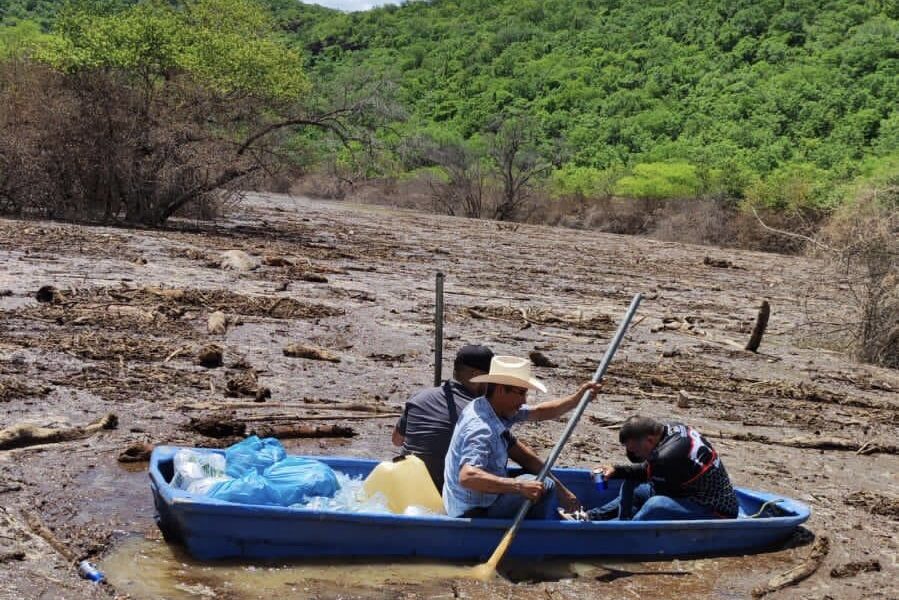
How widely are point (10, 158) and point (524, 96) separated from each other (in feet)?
240

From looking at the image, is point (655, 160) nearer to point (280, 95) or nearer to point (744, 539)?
point (280, 95)

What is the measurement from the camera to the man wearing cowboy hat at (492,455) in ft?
21.0

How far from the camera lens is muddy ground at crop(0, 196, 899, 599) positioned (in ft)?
21.7

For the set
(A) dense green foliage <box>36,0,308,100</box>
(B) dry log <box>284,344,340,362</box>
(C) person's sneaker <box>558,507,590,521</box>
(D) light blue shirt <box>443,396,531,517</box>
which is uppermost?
(A) dense green foliage <box>36,0,308,100</box>

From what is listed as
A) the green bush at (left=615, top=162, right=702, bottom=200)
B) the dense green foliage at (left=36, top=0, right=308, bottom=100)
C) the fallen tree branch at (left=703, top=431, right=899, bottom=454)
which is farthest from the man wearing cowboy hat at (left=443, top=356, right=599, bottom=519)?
the green bush at (left=615, top=162, right=702, bottom=200)

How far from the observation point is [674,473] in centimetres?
724

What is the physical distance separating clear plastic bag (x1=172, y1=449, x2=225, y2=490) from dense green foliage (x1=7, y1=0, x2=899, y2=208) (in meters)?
12.9

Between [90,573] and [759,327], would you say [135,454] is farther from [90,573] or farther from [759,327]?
[759,327]

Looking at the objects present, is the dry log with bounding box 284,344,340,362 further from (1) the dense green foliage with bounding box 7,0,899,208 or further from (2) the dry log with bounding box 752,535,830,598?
(1) the dense green foliage with bounding box 7,0,899,208

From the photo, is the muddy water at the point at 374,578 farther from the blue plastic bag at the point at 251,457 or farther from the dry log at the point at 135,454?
the dry log at the point at 135,454

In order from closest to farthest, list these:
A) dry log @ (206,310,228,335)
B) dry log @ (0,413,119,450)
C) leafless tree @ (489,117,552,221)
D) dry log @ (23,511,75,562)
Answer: dry log @ (23,511,75,562), dry log @ (0,413,119,450), dry log @ (206,310,228,335), leafless tree @ (489,117,552,221)

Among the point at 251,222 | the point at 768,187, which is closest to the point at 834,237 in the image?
the point at 251,222

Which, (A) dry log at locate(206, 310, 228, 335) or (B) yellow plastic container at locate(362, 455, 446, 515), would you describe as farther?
(A) dry log at locate(206, 310, 228, 335)

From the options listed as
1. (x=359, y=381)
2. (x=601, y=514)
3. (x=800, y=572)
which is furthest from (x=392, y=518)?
(x=359, y=381)
